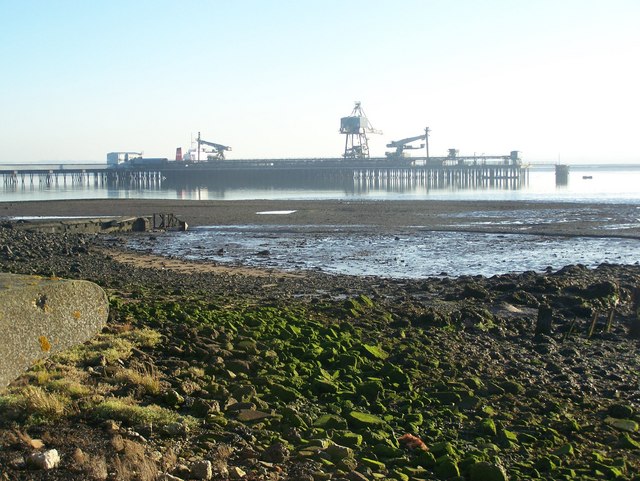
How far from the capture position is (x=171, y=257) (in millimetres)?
22281

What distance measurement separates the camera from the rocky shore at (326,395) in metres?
5.56

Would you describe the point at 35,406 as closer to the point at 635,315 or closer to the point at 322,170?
the point at 635,315

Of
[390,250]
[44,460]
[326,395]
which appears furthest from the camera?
[390,250]

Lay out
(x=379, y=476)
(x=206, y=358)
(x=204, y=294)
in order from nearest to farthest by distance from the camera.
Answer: (x=379, y=476)
(x=206, y=358)
(x=204, y=294)

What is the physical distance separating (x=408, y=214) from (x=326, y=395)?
116 ft

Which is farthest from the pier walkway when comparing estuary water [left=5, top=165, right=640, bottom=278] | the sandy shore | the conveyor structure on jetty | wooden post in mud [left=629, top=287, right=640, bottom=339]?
wooden post in mud [left=629, top=287, right=640, bottom=339]

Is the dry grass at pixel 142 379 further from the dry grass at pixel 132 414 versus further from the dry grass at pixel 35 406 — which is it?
the dry grass at pixel 35 406

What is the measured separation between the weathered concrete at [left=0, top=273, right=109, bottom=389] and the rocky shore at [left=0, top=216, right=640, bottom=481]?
14 centimetres

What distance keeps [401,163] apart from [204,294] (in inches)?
4325

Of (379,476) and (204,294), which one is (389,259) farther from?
(379,476)

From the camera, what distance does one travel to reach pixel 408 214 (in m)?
42.6

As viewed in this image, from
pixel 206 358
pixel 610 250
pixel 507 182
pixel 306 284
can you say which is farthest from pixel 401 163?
pixel 206 358

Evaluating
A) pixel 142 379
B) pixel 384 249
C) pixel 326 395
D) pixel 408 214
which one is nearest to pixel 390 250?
pixel 384 249

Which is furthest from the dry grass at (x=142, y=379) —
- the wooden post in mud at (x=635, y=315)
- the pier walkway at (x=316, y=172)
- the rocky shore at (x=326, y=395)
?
the pier walkway at (x=316, y=172)
